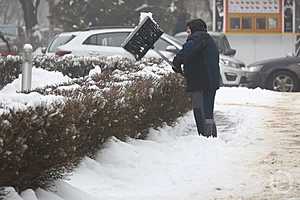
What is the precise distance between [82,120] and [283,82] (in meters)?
12.3

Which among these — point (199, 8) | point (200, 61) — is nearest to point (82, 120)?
point (200, 61)

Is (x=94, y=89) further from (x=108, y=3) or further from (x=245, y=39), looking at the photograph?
(x=108, y=3)

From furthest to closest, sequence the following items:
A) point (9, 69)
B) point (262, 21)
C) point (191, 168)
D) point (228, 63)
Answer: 1. point (262, 21)
2. point (228, 63)
3. point (9, 69)
4. point (191, 168)

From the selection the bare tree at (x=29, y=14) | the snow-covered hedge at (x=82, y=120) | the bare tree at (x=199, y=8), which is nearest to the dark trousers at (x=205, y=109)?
the snow-covered hedge at (x=82, y=120)

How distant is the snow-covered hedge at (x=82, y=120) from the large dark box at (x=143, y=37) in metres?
0.28

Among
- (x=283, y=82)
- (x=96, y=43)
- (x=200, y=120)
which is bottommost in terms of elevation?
(x=283, y=82)

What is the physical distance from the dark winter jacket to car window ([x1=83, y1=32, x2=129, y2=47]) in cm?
805

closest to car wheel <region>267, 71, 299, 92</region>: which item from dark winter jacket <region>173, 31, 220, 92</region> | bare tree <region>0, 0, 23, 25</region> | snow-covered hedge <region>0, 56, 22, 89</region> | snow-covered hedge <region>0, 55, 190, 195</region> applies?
snow-covered hedge <region>0, 56, 22, 89</region>

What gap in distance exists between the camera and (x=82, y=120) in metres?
6.51

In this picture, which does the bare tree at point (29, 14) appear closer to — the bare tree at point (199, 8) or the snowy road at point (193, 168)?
the bare tree at point (199, 8)

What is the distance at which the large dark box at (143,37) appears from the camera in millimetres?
10711

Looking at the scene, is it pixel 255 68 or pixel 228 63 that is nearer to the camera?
pixel 228 63

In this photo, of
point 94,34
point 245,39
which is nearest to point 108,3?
point 245,39

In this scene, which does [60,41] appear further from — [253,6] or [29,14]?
[29,14]
